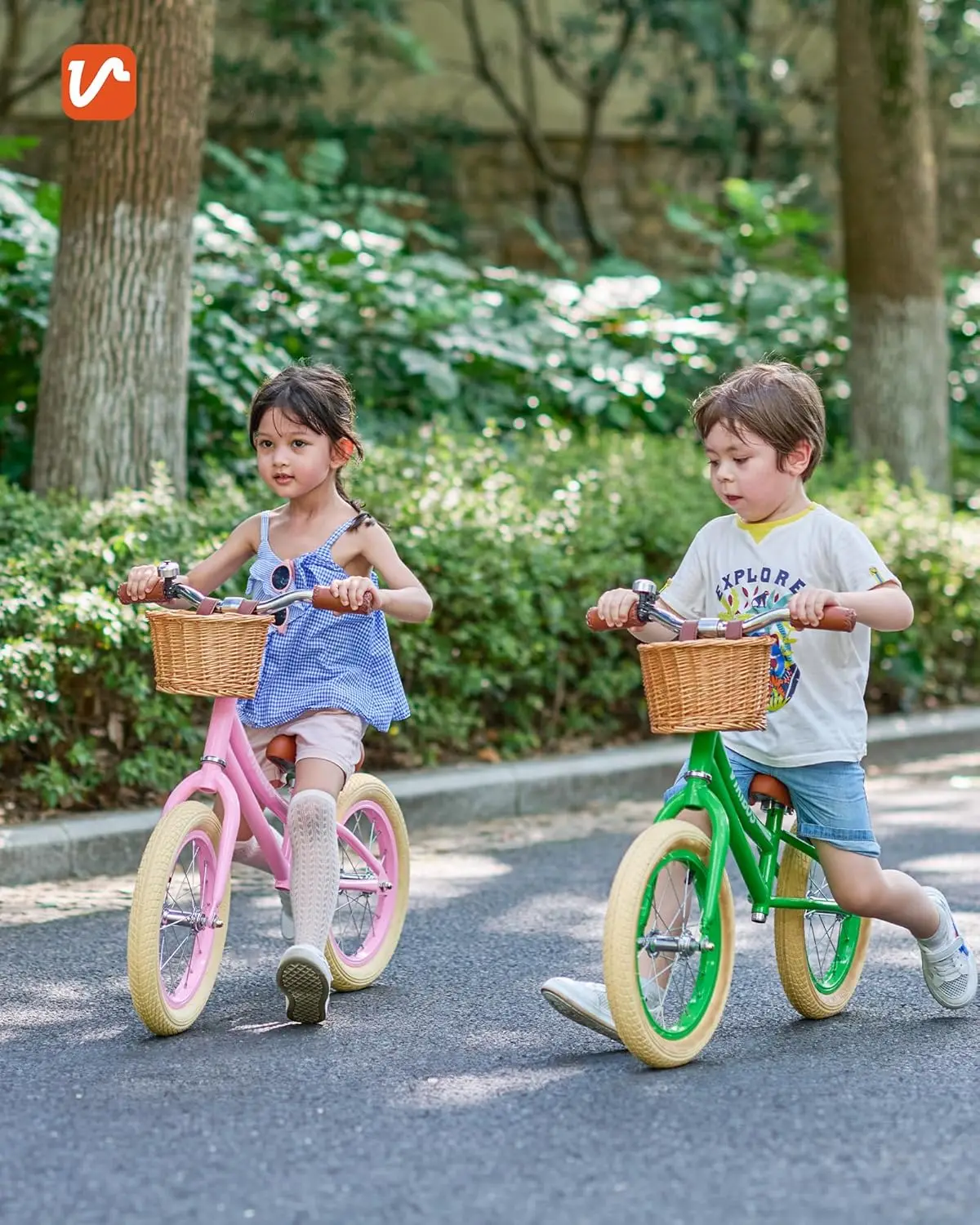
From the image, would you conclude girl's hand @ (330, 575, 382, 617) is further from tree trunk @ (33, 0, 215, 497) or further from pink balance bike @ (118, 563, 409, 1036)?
tree trunk @ (33, 0, 215, 497)

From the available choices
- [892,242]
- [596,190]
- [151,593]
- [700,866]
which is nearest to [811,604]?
[700,866]

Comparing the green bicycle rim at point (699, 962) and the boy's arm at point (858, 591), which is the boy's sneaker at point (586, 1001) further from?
the boy's arm at point (858, 591)

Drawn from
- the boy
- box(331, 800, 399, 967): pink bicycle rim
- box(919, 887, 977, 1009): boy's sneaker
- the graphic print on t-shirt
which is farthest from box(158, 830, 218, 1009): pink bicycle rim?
box(919, 887, 977, 1009): boy's sneaker

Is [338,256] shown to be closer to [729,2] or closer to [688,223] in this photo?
[688,223]

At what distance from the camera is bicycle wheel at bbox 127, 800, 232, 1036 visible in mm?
3957

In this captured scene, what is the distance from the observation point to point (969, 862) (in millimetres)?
6418

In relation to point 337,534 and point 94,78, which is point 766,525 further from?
point 94,78

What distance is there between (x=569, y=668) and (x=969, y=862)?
2322mm

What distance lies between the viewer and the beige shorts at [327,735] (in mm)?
4391

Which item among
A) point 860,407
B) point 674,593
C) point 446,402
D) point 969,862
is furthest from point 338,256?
point 674,593

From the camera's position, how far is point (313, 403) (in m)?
4.42

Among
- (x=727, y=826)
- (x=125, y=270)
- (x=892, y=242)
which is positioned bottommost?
(x=727, y=826)

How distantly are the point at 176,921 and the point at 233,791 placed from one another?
34 centimetres

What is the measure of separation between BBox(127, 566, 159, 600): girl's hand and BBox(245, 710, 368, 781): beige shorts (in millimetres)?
512
